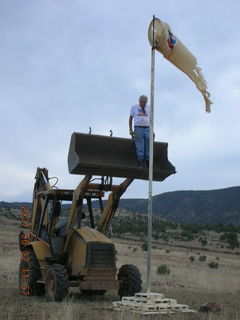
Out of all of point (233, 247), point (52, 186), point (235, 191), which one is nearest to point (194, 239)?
point (233, 247)

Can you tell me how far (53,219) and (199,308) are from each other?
175 inches

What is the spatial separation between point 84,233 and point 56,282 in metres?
1.58

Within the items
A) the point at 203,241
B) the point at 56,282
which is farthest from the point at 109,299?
the point at 203,241

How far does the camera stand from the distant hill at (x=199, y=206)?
141m

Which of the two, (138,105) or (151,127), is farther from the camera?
(138,105)

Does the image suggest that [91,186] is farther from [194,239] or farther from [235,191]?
[235,191]

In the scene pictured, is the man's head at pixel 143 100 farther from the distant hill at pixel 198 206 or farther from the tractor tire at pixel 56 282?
the distant hill at pixel 198 206

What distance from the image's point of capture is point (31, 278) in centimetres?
1422

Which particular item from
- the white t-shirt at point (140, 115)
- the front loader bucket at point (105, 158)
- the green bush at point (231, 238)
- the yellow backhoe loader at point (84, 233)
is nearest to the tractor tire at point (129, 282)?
the yellow backhoe loader at point (84, 233)

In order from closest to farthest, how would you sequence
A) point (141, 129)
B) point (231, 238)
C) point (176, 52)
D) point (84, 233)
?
point (176, 52) → point (141, 129) → point (84, 233) → point (231, 238)

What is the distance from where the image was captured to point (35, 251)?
14.4m

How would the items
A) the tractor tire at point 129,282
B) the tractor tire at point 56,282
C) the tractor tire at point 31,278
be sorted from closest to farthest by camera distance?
1. the tractor tire at point 56,282
2. the tractor tire at point 129,282
3. the tractor tire at point 31,278

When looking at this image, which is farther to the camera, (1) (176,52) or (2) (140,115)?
(2) (140,115)

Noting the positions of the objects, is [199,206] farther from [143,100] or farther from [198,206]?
[143,100]
